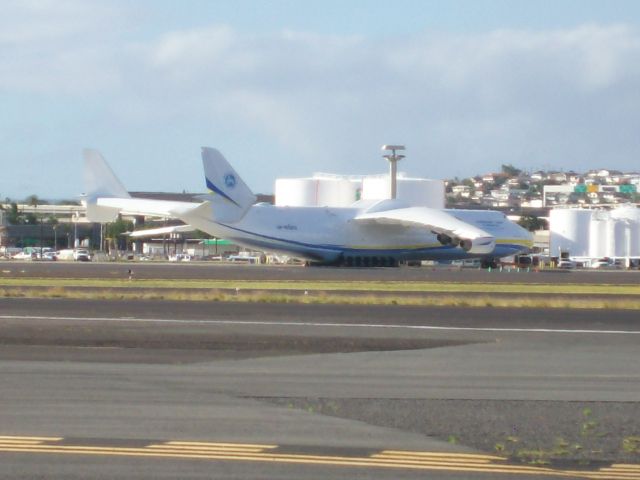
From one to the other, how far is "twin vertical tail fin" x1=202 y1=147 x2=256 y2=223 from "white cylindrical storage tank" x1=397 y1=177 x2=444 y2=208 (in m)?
33.7

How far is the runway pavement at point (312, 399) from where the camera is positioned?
31.8ft

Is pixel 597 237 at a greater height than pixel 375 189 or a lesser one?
lesser

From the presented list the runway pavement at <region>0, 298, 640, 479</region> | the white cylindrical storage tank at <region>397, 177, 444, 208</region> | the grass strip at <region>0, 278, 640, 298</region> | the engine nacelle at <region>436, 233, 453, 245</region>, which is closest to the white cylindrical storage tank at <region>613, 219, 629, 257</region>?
the white cylindrical storage tank at <region>397, 177, 444, 208</region>

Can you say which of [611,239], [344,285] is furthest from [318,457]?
[611,239]

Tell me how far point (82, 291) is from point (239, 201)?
96.1ft

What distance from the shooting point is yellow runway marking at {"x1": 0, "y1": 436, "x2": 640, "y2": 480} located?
9.49m

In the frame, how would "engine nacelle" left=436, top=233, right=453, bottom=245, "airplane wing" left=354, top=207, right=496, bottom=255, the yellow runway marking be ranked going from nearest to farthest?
the yellow runway marking
"airplane wing" left=354, top=207, right=496, bottom=255
"engine nacelle" left=436, top=233, right=453, bottom=245

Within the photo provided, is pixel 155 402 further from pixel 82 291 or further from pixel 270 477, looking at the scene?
pixel 82 291

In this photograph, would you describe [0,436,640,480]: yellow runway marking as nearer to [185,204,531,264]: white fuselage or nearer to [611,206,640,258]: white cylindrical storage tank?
[185,204,531,264]: white fuselage

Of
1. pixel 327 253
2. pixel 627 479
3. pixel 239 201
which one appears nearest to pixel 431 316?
pixel 627 479

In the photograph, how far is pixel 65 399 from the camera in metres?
12.9

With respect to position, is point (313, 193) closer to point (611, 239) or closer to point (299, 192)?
point (299, 192)

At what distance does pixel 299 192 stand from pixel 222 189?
33403 millimetres

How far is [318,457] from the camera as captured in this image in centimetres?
988
